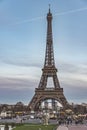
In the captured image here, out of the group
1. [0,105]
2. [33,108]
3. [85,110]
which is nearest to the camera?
[33,108]

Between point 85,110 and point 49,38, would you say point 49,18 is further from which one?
point 85,110

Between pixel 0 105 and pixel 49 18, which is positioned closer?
pixel 49 18

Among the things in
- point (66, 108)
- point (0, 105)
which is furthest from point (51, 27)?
point (0, 105)

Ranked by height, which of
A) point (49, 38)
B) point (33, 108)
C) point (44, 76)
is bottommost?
point (33, 108)

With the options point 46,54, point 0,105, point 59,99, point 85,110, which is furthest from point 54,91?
point 0,105

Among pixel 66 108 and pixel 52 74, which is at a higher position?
pixel 52 74

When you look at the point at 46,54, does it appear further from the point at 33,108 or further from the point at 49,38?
the point at 33,108

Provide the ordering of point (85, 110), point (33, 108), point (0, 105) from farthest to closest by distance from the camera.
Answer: point (0, 105), point (85, 110), point (33, 108)
